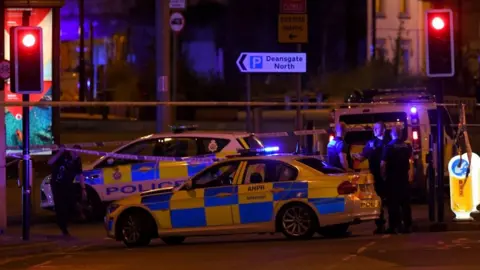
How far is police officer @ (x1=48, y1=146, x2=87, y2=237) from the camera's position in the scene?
46.8ft

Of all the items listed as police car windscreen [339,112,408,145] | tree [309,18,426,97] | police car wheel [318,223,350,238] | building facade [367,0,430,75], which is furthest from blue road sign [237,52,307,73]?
building facade [367,0,430,75]

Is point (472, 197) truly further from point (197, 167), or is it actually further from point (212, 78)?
point (212, 78)

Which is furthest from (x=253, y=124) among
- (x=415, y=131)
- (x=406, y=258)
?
(x=406, y=258)

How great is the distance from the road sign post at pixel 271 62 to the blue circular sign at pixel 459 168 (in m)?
4.36

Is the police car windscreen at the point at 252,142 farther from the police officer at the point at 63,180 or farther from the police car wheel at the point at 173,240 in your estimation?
the police officer at the point at 63,180

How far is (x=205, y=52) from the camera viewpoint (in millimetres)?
52000

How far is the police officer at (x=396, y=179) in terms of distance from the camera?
1306 centimetres

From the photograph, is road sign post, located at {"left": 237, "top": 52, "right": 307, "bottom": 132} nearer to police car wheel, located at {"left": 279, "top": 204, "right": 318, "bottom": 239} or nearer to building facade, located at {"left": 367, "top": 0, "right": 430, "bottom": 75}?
police car wheel, located at {"left": 279, "top": 204, "right": 318, "bottom": 239}

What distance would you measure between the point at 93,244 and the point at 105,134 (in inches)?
794

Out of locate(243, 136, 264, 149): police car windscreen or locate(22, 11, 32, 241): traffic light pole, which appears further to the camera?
locate(243, 136, 264, 149): police car windscreen

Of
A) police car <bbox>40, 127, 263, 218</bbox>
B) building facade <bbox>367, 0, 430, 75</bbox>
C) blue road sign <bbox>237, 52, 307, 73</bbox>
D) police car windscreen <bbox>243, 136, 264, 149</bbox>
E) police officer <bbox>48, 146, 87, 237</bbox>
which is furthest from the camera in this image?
building facade <bbox>367, 0, 430, 75</bbox>

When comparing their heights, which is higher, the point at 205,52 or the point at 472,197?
the point at 205,52

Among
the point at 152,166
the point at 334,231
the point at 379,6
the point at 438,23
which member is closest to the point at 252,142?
the point at 152,166

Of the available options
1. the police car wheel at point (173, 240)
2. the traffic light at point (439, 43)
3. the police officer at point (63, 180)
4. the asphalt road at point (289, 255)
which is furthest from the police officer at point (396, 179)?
the police officer at point (63, 180)
